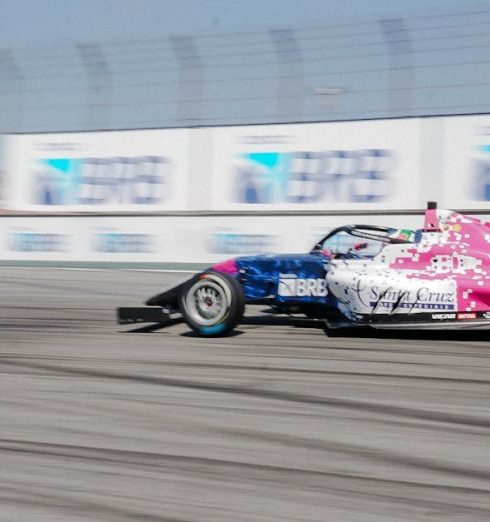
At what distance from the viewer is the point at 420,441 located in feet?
14.2

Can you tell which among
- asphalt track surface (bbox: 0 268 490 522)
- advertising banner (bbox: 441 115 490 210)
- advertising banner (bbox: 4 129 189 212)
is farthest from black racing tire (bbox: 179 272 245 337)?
advertising banner (bbox: 4 129 189 212)

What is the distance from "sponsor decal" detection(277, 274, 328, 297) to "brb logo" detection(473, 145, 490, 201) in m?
7.72

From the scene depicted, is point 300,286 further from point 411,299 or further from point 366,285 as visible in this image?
point 411,299

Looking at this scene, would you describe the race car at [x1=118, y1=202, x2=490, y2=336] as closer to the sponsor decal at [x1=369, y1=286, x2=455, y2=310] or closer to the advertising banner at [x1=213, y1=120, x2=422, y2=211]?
the sponsor decal at [x1=369, y1=286, x2=455, y2=310]

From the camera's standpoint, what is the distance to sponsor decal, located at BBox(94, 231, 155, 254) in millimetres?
16219

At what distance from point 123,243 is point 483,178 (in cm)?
609

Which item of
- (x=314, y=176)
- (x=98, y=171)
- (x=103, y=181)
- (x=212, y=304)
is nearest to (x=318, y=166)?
(x=314, y=176)

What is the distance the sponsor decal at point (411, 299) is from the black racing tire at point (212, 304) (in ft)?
3.61

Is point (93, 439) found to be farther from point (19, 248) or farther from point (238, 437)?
point (19, 248)

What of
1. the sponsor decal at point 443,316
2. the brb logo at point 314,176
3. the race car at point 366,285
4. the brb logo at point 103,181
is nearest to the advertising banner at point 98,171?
the brb logo at point 103,181

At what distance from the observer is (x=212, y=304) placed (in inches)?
306

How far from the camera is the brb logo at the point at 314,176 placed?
15.5 metres

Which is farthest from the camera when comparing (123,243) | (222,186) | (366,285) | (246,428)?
(222,186)

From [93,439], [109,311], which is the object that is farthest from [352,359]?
[109,311]
